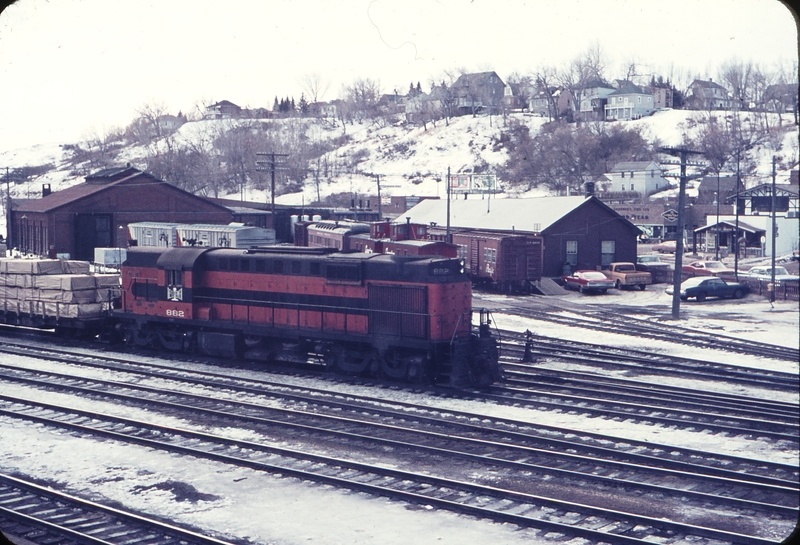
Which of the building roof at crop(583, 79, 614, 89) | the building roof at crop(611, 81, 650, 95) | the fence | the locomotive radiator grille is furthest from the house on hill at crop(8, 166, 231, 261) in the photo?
the building roof at crop(611, 81, 650, 95)

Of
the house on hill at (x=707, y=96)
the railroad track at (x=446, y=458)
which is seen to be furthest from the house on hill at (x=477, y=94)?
the railroad track at (x=446, y=458)

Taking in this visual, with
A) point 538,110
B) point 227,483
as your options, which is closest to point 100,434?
point 227,483

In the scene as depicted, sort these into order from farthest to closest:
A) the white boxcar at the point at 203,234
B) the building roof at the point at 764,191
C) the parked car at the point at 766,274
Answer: the building roof at the point at 764,191, the parked car at the point at 766,274, the white boxcar at the point at 203,234

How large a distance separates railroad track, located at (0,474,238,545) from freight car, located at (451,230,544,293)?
98.8 ft

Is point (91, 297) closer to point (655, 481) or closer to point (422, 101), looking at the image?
point (655, 481)

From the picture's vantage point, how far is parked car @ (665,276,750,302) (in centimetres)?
3781

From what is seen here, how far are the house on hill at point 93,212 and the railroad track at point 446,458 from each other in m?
26.8

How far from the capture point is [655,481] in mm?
11117

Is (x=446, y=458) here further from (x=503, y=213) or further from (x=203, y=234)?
(x=503, y=213)

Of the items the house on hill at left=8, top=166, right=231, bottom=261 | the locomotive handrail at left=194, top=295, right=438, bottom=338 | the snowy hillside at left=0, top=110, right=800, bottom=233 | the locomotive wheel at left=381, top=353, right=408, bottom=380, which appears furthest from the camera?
the snowy hillside at left=0, top=110, right=800, bottom=233

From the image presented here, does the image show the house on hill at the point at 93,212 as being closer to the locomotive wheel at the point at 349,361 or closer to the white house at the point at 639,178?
the locomotive wheel at the point at 349,361

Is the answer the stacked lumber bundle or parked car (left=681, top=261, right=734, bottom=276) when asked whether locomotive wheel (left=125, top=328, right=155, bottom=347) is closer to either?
the stacked lumber bundle

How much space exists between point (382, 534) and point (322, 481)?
7.34ft

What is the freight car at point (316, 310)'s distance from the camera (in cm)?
1733
